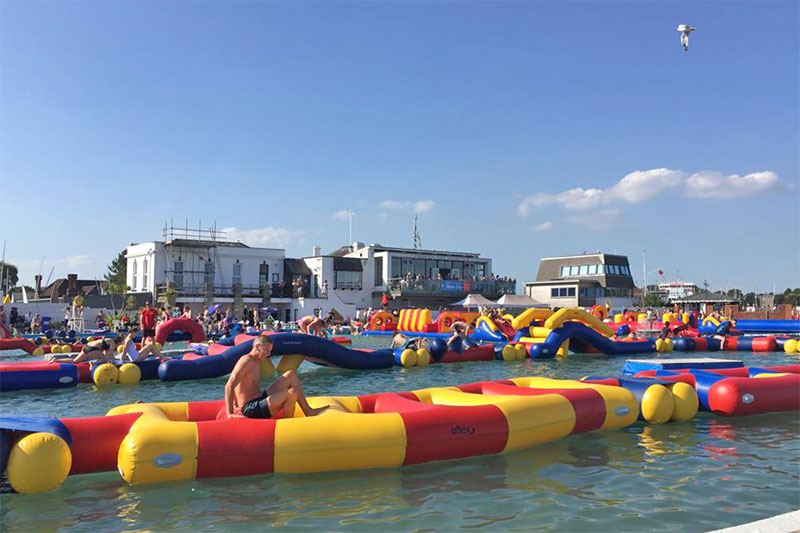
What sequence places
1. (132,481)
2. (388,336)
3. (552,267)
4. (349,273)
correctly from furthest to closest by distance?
(552,267) → (349,273) → (388,336) → (132,481)

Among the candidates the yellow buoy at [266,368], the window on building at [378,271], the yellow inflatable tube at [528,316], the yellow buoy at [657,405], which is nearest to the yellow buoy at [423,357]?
the yellow buoy at [266,368]

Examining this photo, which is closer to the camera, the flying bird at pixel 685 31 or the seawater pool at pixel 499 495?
the seawater pool at pixel 499 495

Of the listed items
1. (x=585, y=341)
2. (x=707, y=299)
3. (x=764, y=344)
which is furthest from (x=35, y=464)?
(x=707, y=299)

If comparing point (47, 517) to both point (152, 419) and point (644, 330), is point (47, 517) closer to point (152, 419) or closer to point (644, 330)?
point (152, 419)

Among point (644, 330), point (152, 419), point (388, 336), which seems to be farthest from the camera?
point (388, 336)

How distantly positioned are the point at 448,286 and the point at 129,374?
1375 inches

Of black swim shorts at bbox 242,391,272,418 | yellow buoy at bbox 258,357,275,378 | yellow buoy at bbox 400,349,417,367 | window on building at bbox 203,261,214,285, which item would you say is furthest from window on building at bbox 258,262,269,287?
black swim shorts at bbox 242,391,272,418

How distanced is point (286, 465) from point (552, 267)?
57.0m

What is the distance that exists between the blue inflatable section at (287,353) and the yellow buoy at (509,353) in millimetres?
4367

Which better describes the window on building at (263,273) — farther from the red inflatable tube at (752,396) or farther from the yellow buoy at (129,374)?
the red inflatable tube at (752,396)

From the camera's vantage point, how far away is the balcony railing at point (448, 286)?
4597 cm

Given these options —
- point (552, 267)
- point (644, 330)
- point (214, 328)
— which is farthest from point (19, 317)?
point (552, 267)

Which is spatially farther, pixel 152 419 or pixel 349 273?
pixel 349 273

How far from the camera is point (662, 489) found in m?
6.71
